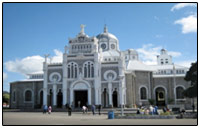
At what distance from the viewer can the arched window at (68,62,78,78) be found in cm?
5428

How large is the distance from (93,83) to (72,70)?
5270 millimetres

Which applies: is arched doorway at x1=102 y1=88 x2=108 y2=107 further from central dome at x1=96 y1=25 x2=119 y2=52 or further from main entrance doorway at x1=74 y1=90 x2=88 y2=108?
central dome at x1=96 y1=25 x2=119 y2=52

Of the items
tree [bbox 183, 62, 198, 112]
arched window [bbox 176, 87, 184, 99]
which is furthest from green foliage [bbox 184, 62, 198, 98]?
arched window [bbox 176, 87, 184, 99]

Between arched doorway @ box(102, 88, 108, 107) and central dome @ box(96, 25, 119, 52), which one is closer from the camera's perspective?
arched doorway @ box(102, 88, 108, 107)

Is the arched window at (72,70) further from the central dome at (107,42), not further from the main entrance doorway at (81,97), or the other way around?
the central dome at (107,42)

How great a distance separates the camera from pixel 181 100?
6034 cm

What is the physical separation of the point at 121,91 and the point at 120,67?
15.8ft

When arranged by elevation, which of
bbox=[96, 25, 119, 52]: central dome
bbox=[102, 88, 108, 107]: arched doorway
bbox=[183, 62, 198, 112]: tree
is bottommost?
bbox=[102, 88, 108, 107]: arched doorway

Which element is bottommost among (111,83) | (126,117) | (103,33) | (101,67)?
(126,117)

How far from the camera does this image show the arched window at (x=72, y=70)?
54281mm

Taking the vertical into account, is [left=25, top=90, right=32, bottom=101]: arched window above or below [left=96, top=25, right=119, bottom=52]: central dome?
below

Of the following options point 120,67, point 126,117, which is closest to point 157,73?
point 120,67

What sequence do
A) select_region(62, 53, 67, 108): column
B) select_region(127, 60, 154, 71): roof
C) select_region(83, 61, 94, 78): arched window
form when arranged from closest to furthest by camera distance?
select_region(83, 61, 94, 78): arched window < select_region(62, 53, 67, 108): column < select_region(127, 60, 154, 71): roof

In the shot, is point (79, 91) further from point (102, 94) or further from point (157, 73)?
point (157, 73)
